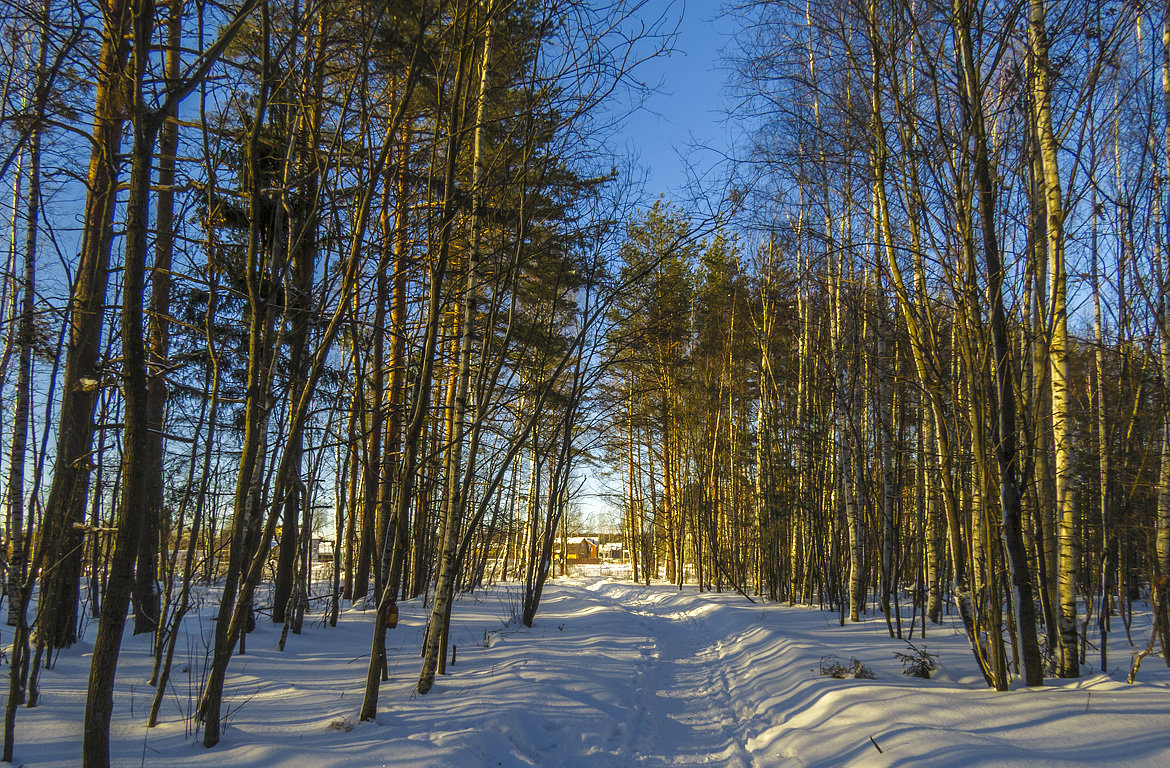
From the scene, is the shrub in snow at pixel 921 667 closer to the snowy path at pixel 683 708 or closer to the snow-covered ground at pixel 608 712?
the snow-covered ground at pixel 608 712

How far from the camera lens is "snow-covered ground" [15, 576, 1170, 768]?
3.23m

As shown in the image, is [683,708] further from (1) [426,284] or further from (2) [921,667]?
(1) [426,284]

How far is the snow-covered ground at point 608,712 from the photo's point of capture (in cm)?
323

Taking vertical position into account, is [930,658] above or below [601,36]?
below

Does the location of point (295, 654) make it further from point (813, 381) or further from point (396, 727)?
point (813, 381)

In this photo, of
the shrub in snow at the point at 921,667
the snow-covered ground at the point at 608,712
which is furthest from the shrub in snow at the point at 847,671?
the shrub in snow at the point at 921,667

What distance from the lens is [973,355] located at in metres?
4.68

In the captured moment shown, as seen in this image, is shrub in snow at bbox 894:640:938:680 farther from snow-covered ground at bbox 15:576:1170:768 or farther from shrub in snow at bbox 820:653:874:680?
shrub in snow at bbox 820:653:874:680

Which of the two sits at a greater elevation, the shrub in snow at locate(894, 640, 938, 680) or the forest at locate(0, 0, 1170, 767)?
the forest at locate(0, 0, 1170, 767)

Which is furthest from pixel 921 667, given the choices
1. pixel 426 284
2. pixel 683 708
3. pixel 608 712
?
pixel 426 284

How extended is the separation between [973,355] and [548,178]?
3.81 m

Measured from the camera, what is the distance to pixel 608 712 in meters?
4.83

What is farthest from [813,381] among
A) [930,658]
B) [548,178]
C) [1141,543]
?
[548,178]

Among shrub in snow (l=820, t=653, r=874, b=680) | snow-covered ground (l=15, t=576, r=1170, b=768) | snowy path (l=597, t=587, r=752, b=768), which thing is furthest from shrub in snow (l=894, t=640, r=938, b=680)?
snowy path (l=597, t=587, r=752, b=768)
